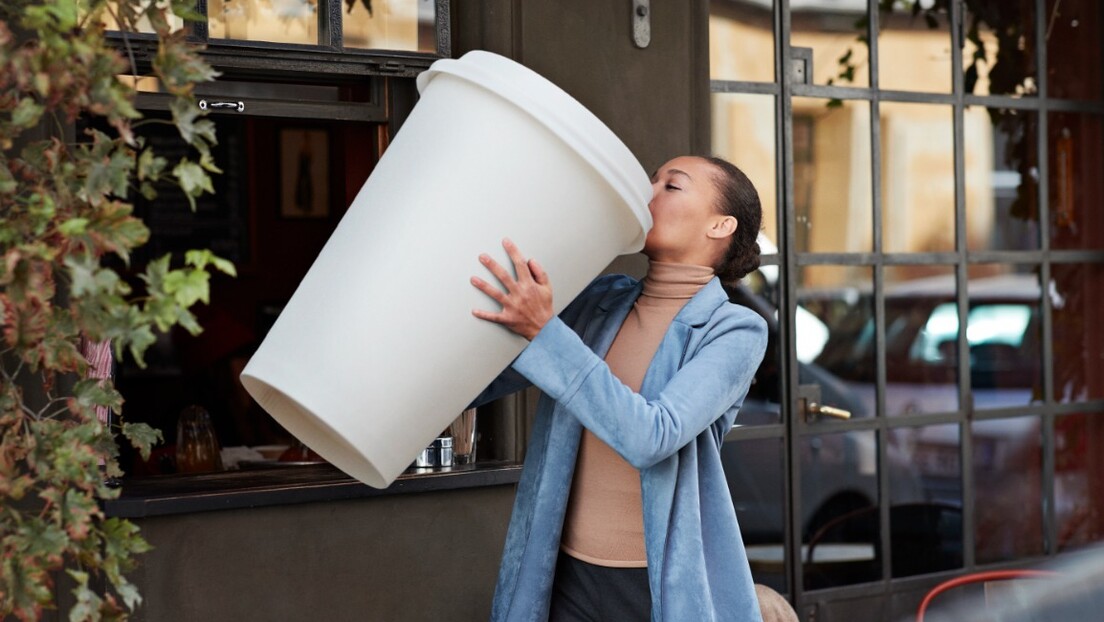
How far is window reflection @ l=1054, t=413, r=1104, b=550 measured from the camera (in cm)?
459

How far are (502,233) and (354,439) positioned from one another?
1.24ft

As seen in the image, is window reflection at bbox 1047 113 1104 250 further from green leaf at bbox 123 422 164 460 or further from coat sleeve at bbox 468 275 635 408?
green leaf at bbox 123 422 164 460

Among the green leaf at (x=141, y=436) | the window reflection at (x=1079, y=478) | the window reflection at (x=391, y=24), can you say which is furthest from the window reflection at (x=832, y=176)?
the green leaf at (x=141, y=436)

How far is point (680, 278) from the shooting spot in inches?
93.5

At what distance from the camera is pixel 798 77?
403 centimetres

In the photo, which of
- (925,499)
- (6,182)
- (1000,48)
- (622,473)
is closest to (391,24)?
(622,473)

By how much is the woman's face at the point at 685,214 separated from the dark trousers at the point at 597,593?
0.58 metres

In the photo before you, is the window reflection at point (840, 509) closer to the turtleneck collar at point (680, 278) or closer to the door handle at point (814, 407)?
the door handle at point (814, 407)

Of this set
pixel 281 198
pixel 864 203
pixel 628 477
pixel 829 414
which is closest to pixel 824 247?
pixel 864 203

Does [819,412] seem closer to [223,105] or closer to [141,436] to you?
[223,105]

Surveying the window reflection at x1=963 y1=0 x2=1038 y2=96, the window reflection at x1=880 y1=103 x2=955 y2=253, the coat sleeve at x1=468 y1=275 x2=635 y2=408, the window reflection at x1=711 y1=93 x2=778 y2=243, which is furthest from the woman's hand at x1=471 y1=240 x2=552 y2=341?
the window reflection at x1=963 y1=0 x2=1038 y2=96

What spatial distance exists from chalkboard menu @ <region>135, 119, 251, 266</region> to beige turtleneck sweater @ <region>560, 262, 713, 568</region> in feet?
12.6

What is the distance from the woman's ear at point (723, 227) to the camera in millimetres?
2359

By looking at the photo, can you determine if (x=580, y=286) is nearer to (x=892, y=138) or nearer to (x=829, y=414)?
(x=829, y=414)
